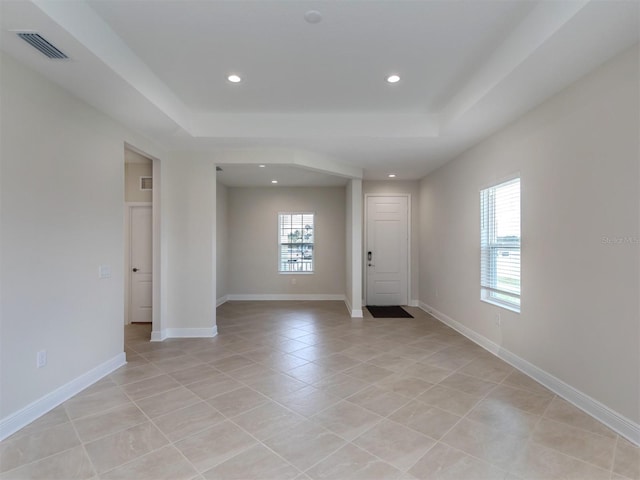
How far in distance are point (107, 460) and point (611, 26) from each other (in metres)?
4.06

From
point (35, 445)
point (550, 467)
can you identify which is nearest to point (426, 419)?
point (550, 467)

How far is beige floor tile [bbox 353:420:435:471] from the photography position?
1.96m

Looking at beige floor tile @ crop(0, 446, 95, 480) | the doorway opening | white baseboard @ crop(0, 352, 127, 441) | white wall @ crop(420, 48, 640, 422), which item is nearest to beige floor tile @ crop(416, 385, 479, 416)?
white wall @ crop(420, 48, 640, 422)

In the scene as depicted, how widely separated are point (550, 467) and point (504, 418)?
0.53m

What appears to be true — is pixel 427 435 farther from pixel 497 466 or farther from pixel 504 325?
pixel 504 325

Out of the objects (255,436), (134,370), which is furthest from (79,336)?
(255,436)

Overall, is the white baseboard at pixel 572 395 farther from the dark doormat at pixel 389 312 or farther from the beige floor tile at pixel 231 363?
the beige floor tile at pixel 231 363

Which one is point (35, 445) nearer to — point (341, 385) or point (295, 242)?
point (341, 385)

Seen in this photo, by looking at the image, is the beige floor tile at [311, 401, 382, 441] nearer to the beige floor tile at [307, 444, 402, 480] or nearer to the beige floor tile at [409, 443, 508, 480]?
the beige floor tile at [307, 444, 402, 480]

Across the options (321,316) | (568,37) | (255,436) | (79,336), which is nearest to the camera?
(568,37)

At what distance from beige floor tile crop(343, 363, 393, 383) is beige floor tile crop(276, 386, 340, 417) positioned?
19.0 inches

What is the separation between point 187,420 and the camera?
240 cm

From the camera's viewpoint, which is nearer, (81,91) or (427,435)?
(427,435)

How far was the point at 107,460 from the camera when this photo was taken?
1.96m
